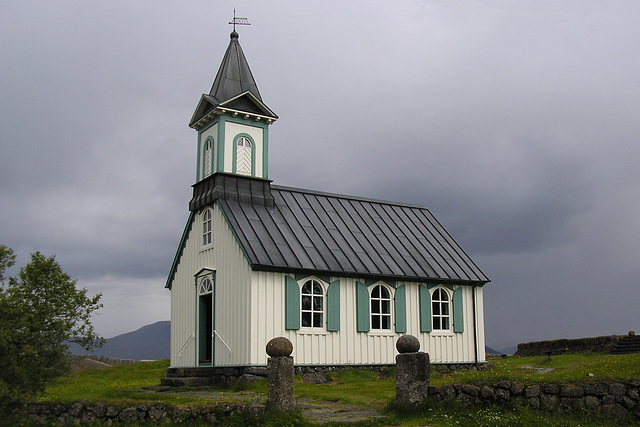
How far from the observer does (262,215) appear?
73.7 ft

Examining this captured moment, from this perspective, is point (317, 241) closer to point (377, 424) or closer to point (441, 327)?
point (441, 327)

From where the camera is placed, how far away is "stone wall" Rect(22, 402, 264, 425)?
1275cm

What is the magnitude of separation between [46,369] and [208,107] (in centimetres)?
1334

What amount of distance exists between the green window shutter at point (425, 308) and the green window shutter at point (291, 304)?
199 inches

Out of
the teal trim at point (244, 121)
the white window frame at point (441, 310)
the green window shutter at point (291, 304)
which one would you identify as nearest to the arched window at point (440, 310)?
the white window frame at point (441, 310)

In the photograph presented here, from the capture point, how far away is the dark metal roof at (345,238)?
20938mm

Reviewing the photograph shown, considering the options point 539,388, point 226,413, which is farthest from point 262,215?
point 539,388

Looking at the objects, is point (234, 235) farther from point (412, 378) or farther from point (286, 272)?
point (412, 378)

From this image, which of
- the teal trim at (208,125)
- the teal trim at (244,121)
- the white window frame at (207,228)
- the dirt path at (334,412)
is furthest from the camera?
the teal trim at (208,125)

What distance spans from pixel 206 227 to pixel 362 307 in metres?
5.95

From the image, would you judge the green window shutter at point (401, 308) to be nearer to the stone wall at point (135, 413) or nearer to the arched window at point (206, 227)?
the arched window at point (206, 227)

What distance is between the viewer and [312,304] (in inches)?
826

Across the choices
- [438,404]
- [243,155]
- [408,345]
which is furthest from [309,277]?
[438,404]

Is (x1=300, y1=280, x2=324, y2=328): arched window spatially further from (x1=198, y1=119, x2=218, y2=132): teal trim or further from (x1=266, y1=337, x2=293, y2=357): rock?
(x1=266, y1=337, x2=293, y2=357): rock
